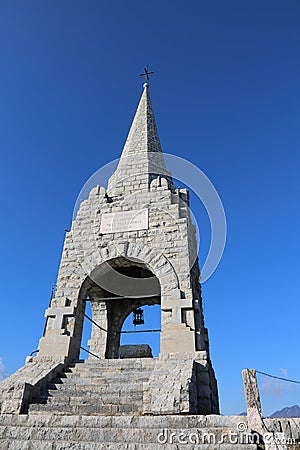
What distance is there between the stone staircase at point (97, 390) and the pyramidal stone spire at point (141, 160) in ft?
19.4

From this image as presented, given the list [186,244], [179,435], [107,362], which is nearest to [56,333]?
[107,362]

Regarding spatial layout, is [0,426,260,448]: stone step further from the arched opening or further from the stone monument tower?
the arched opening

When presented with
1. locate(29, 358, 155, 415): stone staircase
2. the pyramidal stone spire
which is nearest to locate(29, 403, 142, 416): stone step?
locate(29, 358, 155, 415): stone staircase

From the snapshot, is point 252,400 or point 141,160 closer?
point 252,400

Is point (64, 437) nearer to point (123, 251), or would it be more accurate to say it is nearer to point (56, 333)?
point (56, 333)

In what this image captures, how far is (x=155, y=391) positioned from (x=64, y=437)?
1.61 metres

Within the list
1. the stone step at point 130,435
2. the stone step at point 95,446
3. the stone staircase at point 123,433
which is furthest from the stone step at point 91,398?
the stone step at point 95,446

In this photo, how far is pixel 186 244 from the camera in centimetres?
869

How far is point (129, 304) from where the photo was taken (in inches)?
516

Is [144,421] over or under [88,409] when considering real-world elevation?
under

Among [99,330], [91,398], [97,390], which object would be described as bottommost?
[91,398]

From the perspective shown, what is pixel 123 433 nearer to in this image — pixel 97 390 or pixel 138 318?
pixel 97 390

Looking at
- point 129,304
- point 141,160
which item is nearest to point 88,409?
point 129,304

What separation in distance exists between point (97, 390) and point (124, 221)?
16.8 feet
